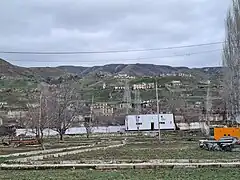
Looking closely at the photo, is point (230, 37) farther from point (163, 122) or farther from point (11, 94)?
point (11, 94)

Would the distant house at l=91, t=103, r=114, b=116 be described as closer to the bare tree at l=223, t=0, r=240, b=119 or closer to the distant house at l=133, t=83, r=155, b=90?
the distant house at l=133, t=83, r=155, b=90

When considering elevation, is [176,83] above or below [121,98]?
above

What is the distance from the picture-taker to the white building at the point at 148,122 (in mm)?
95500

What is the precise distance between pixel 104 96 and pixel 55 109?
330 feet

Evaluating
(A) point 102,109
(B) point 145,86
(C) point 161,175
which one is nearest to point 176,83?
(B) point 145,86

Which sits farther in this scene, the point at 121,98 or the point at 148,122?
the point at 121,98

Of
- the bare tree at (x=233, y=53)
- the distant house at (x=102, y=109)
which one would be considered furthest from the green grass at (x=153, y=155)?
the distant house at (x=102, y=109)

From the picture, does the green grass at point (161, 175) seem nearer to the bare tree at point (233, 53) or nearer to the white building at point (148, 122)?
the bare tree at point (233, 53)

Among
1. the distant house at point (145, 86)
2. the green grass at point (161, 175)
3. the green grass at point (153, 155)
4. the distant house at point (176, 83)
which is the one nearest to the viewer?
the green grass at point (161, 175)

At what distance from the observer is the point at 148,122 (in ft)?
318

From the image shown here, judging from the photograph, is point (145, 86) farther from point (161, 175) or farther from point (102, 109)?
point (161, 175)

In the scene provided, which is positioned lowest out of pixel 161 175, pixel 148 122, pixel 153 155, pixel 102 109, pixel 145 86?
pixel 153 155

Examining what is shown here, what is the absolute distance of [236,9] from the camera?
5644cm

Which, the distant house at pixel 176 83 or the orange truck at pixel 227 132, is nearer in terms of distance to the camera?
the orange truck at pixel 227 132
